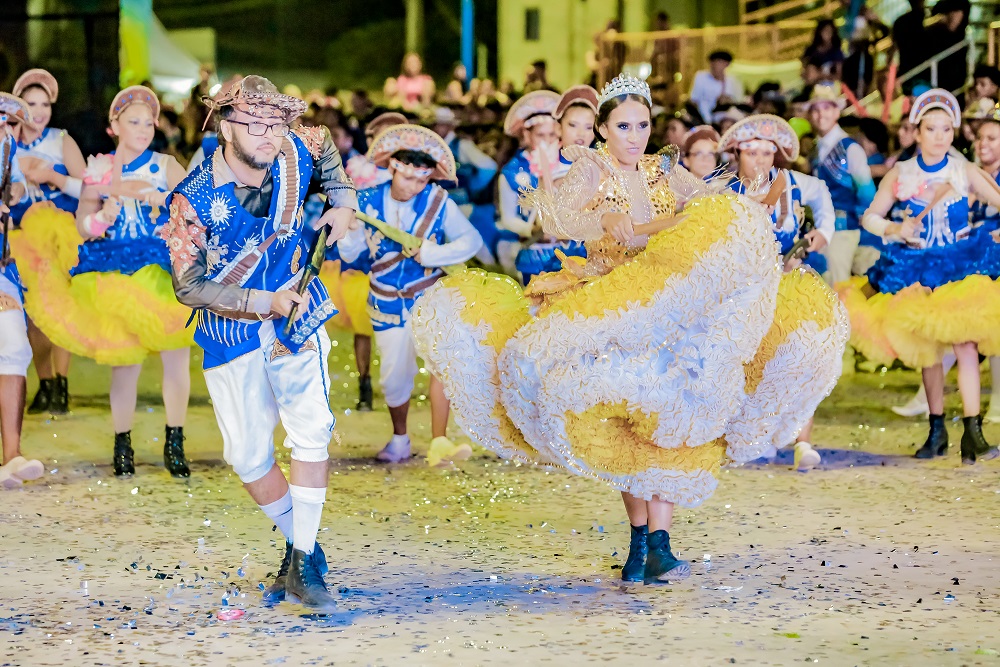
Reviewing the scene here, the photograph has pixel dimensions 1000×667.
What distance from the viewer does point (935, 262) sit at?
A: 8125 mm

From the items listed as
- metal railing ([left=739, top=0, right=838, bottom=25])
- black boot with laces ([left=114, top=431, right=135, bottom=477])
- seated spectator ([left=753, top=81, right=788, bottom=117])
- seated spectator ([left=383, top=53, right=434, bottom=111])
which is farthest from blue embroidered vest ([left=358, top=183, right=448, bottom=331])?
metal railing ([left=739, top=0, right=838, bottom=25])

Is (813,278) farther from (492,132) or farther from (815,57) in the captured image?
(815,57)

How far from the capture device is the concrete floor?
5004mm

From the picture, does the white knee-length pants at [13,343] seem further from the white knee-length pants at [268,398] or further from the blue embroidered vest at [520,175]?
the blue embroidered vest at [520,175]

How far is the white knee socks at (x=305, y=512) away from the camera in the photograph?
5.42 m

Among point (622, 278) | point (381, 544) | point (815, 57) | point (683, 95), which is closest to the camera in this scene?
point (622, 278)

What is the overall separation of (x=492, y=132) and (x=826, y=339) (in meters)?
9.28

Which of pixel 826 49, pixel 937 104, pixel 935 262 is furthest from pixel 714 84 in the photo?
pixel 935 262

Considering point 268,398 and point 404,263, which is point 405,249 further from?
point 268,398

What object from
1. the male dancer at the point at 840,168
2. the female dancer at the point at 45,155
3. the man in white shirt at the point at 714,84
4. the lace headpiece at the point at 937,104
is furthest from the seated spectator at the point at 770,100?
the female dancer at the point at 45,155

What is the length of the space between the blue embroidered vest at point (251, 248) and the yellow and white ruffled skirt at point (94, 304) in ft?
7.12

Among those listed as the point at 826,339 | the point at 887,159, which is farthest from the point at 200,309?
the point at 887,159

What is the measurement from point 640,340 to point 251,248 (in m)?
1.46

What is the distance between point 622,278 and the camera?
533 centimetres
